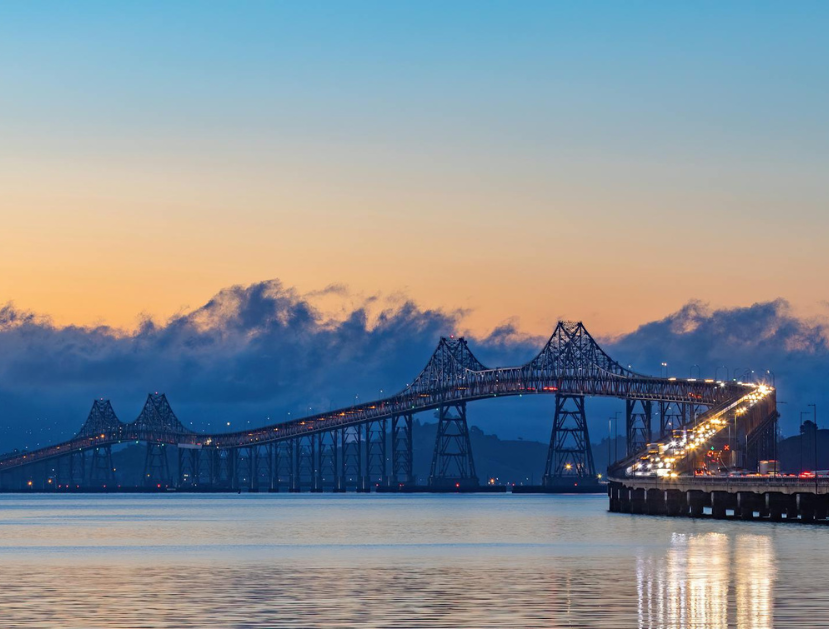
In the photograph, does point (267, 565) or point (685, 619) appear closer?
point (685, 619)

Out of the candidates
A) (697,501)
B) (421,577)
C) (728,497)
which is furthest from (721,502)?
(421,577)

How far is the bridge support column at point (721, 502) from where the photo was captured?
11356 cm

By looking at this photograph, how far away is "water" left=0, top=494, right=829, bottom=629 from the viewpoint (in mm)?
42500

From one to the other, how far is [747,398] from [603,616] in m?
135

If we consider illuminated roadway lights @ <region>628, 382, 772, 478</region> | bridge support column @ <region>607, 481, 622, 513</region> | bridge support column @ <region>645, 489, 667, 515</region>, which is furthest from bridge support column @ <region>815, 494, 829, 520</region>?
bridge support column @ <region>607, 481, 622, 513</region>

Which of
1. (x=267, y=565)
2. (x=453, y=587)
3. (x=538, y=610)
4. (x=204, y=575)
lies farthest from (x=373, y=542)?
(x=538, y=610)

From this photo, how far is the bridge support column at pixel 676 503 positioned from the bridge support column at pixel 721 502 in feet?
29.6

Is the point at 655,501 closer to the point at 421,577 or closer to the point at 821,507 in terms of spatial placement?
the point at 821,507

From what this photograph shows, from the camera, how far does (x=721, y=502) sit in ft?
376

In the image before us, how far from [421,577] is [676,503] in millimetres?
71366

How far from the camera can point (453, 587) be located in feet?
172

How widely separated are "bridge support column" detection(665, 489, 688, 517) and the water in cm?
2167

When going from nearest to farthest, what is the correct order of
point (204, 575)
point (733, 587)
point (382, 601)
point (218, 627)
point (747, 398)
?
point (218, 627), point (382, 601), point (733, 587), point (204, 575), point (747, 398)

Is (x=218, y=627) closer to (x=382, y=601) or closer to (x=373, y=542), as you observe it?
(x=382, y=601)
